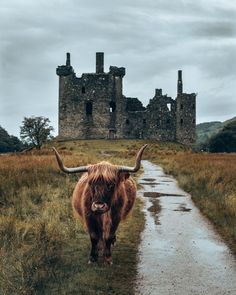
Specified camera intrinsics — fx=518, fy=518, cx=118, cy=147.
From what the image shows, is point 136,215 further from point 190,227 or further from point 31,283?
point 31,283

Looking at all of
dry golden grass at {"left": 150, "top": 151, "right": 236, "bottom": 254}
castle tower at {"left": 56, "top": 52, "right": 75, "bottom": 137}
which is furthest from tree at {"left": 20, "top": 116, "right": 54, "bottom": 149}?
dry golden grass at {"left": 150, "top": 151, "right": 236, "bottom": 254}

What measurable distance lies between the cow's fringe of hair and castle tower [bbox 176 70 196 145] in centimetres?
5893

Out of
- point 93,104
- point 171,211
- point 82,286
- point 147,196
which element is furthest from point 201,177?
point 93,104

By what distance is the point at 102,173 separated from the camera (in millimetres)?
7109

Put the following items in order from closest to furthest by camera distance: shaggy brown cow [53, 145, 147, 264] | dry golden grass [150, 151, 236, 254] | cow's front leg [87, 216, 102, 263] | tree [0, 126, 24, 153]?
1. shaggy brown cow [53, 145, 147, 264]
2. cow's front leg [87, 216, 102, 263]
3. dry golden grass [150, 151, 236, 254]
4. tree [0, 126, 24, 153]

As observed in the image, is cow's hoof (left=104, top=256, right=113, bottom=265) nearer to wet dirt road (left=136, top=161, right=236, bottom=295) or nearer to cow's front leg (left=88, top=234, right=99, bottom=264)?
cow's front leg (left=88, top=234, right=99, bottom=264)

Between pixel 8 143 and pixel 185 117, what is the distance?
25.2 m

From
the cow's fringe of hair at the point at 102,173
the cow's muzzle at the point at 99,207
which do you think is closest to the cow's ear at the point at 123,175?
the cow's fringe of hair at the point at 102,173

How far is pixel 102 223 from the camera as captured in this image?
25.3 feet

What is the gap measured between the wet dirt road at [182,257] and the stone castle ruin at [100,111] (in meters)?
48.7

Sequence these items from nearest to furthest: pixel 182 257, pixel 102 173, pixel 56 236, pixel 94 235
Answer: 1. pixel 102 173
2. pixel 94 235
3. pixel 182 257
4. pixel 56 236

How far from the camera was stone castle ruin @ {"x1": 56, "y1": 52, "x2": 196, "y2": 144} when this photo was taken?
→ 6212 cm

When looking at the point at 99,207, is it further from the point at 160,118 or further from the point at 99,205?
the point at 160,118

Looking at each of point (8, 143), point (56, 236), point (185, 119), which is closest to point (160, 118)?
point (185, 119)
